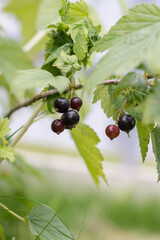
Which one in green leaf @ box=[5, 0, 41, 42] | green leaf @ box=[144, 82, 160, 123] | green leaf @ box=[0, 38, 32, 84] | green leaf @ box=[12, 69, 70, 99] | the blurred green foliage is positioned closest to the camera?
green leaf @ box=[144, 82, 160, 123]

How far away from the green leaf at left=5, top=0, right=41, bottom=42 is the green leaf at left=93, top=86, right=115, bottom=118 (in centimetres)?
92

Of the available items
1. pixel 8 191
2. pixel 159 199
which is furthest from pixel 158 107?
pixel 159 199

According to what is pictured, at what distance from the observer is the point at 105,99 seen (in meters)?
0.62

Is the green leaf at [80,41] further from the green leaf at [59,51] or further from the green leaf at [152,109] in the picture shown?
the green leaf at [152,109]

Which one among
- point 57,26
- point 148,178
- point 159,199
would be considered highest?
point 57,26

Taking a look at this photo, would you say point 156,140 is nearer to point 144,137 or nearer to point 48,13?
point 144,137

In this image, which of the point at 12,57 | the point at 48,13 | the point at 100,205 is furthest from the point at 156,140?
the point at 100,205

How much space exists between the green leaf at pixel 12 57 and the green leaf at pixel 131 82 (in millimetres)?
569

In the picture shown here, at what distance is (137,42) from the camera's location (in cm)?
44

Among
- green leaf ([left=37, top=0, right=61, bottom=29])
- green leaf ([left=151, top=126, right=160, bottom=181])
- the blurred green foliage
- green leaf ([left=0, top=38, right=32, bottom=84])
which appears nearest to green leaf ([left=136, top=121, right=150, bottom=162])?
green leaf ([left=151, top=126, right=160, bottom=181])

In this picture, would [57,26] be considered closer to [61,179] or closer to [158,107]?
[158,107]

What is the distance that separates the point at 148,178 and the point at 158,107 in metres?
3.47

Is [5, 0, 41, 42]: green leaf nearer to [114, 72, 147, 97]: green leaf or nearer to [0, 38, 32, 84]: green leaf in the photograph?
[0, 38, 32, 84]: green leaf

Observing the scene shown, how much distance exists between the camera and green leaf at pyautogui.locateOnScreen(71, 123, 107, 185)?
81 cm
